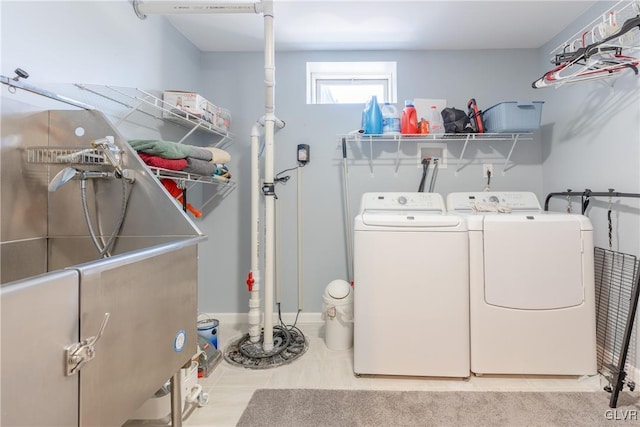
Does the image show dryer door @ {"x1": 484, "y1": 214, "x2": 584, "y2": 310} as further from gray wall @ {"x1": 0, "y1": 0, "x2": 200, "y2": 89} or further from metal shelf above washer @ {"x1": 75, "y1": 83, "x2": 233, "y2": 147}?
gray wall @ {"x1": 0, "y1": 0, "x2": 200, "y2": 89}

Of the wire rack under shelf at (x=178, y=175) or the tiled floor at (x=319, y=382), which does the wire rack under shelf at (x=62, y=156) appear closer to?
the wire rack under shelf at (x=178, y=175)

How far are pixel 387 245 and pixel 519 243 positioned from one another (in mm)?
746

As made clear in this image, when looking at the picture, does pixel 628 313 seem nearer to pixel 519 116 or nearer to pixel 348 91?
pixel 519 116

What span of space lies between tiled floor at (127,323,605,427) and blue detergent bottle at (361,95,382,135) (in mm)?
1646

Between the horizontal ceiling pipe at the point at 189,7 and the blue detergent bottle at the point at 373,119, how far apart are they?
997 millimetres

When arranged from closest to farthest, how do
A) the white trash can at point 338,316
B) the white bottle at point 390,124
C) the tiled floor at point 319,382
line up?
the tiled floor at point 319,382 < the white trash can at point 338,316 < the white bottle at point 390,124

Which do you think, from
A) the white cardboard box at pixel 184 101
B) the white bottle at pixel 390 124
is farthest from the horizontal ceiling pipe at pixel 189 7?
the white bottle at pixel 390 124

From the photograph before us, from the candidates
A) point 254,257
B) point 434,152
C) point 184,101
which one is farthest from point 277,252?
point 434,152

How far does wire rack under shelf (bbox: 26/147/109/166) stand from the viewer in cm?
106

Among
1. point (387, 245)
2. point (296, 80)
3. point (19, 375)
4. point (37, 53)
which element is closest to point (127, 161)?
point (37, 53)

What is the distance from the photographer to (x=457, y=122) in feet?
7.11

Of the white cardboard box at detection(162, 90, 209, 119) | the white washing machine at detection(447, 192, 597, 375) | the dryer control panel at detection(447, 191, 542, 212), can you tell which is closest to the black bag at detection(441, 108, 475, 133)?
the dryer control panel at detection(447, 191, 542, 212)

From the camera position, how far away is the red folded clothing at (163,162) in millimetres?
1387

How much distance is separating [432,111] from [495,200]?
847 mm
